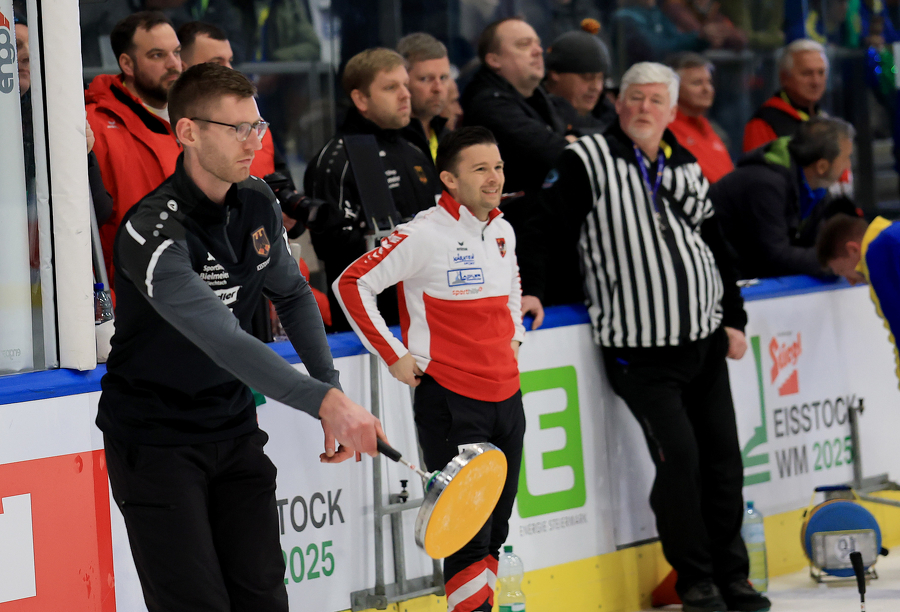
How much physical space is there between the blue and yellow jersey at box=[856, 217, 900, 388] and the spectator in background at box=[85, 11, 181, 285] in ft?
9.94

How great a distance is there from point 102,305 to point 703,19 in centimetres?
662

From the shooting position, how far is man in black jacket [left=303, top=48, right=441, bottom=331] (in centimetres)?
480

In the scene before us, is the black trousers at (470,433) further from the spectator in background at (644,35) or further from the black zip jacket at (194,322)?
the spectator in background at (644,35)

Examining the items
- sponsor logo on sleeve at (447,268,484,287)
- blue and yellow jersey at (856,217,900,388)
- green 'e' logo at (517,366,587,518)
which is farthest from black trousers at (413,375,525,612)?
blue and yellow jersey at (856,217,900,388)

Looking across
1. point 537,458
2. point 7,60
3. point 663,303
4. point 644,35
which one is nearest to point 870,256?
point 663,303

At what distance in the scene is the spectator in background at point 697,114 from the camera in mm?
7223

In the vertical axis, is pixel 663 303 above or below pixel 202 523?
above

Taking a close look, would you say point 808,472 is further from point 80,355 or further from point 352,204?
point 80,355

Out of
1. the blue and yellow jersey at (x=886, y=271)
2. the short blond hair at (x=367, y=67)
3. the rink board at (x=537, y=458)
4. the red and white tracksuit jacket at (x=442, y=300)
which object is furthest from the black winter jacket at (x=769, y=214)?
the red and white tracksuit jacket at (x=442, y=300)

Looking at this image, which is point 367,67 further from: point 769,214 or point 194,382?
point 194,382

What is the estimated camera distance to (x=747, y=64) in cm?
971

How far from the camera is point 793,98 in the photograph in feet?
25.0

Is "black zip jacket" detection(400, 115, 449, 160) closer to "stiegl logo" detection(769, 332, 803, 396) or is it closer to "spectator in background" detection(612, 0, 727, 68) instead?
"stiegl logo" detection(769, 332, 803, 396)

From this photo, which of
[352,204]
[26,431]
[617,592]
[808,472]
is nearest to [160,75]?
[352,204]
